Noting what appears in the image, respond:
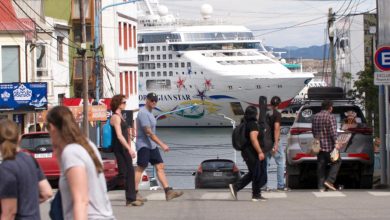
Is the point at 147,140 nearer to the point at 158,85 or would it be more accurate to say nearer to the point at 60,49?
the point at 60,49

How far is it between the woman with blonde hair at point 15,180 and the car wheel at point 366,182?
475 inches

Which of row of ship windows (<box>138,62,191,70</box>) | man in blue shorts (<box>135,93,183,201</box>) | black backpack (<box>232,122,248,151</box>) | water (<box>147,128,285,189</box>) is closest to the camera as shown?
man in blue shorts (<box>135,93,183,201</box>)

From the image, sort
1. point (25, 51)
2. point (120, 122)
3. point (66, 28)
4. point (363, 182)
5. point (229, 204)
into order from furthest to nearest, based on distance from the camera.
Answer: point (66, 28), point (25, 51), point (363, 182), point (229, 204), point (120, 122)

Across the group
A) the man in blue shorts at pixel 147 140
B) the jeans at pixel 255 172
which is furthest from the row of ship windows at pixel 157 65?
the man in blue shorts at pixel 147 140

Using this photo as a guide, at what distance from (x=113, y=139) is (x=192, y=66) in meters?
84.0

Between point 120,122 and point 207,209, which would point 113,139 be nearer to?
point 120,122

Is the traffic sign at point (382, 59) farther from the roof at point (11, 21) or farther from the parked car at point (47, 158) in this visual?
the roof at point (11, 21)

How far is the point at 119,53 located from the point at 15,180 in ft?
155

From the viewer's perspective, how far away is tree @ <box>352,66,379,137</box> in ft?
123

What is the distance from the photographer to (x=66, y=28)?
46562 millimetres

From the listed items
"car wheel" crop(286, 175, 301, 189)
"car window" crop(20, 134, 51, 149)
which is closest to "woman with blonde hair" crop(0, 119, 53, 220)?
"car wheel" crop(286, 175, 301, 189)

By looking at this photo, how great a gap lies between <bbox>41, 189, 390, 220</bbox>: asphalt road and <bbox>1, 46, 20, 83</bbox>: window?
796 inches

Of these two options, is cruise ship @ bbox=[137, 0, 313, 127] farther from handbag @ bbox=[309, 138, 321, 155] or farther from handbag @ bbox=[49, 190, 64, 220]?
handbag @ bbox=[49, 190, 64, 220]

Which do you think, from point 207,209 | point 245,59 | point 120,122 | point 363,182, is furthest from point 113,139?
point 245,59
